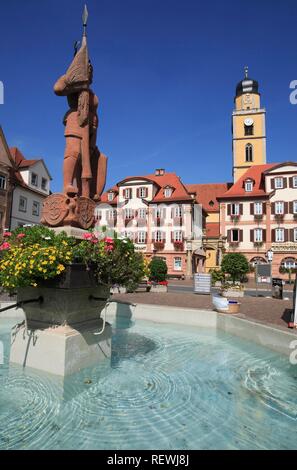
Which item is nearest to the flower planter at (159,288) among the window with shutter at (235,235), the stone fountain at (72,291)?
the stone fountain at (72,291)

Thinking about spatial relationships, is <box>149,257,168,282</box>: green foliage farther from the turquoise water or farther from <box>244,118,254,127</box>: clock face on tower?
<box>244,118,254,127</box>: clock face on tower

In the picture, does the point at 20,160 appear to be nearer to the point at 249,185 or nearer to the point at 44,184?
the point at 44,184

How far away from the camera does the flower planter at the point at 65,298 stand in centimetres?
448

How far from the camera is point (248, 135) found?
197 ft

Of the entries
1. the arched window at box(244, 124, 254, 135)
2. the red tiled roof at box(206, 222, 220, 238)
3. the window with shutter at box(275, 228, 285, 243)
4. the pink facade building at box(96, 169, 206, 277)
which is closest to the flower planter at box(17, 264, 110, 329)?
the pink facade building at box(96, 169, 206, 277)

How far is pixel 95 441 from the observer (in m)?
2.80

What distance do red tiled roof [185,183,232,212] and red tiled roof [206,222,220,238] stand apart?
4082 millimetres

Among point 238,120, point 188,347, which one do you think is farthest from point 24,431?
point 238,120

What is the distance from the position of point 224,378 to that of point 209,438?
5.66 feet

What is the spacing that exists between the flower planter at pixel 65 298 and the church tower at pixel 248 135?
190ft

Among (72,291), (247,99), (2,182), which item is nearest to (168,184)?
(2,182)

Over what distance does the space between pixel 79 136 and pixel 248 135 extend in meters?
60.8

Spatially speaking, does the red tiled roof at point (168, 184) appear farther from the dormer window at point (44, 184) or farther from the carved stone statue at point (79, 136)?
the carved stone statue at point (79, 136)

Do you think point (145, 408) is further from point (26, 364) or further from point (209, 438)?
point (26, 364)
